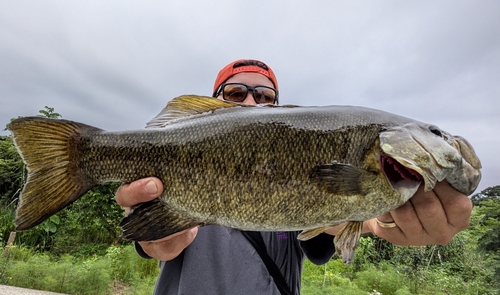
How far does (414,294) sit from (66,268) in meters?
7.14

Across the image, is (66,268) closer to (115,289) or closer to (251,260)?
(115,289)

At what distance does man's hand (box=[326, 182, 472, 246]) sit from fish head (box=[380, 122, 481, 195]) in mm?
88

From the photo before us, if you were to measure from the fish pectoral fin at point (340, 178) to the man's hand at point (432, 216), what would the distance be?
44 cm

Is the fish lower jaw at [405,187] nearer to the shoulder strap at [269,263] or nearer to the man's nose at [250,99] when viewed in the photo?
the shoulder strap at [269,263]

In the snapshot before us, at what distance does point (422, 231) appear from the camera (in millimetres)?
2088

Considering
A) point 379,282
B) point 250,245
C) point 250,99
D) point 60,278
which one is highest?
point 250,99

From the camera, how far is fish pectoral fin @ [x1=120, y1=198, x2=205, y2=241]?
182 centimetres

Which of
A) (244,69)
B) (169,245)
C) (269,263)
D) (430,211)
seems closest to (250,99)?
(244,69)

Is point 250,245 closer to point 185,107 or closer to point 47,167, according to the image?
point 185,107

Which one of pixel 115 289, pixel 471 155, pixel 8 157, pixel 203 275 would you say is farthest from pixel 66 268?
pixel 8 157

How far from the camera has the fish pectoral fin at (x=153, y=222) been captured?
71.6 inches

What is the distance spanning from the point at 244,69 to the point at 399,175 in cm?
245

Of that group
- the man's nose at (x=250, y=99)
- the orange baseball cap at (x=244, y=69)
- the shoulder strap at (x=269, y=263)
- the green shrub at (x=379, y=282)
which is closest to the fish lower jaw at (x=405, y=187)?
the shoulder strap at (x=269, y=263)

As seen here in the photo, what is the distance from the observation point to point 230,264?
255cm
